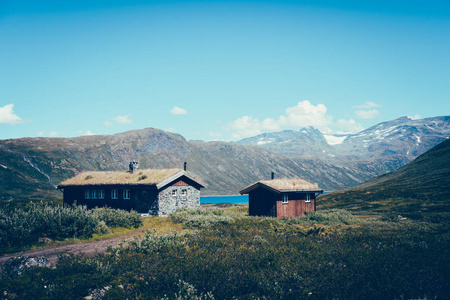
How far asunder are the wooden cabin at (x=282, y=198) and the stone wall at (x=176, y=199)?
24.1 feet

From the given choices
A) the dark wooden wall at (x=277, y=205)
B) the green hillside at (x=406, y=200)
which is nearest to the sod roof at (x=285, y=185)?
the dark wooden wall at (x=277, y=205)

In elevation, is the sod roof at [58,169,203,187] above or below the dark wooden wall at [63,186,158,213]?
above

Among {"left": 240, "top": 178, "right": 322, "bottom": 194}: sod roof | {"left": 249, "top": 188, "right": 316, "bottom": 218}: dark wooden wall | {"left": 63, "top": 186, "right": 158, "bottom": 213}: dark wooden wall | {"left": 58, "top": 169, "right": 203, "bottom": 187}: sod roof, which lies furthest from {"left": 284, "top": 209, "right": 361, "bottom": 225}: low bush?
{"left": 63, "top": 186, "right": 158, "bottom": 213}: dark wooden wall

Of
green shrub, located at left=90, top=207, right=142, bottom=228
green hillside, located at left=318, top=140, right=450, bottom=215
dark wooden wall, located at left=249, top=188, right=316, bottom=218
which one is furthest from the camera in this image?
green hillside, located at left=318, top=140, right=450, bottom=215

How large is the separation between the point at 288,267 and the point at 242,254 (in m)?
2.55

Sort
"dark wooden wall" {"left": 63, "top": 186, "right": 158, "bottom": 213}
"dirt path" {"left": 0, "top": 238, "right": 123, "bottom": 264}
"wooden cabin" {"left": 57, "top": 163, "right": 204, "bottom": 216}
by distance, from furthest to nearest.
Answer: "dark wooden wall" {"left": 63, "top": 186, "right": 158, "bottom": 213} < "wooden cabin" {"left": 57, "top": 163, "right": 204, "bottom": 216} < "dirt path" {"left": 0, "top": 238, "right": 123, "bottom": 264}

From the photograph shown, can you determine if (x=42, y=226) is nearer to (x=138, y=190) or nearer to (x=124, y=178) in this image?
(x=138, y=190)

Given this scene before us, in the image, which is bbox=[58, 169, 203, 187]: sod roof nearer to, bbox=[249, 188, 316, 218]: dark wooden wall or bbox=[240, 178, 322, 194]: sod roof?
bbox=[249, 188, 316, 218]: dark wooden wall

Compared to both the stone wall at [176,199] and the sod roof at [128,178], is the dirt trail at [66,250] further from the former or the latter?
the sod roof at [128,178]

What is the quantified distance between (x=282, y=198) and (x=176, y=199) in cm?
1351

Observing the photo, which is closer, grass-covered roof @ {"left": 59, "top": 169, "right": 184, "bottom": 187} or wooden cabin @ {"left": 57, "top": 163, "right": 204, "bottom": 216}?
wooden cabin @ {"left": 57, "top": 163, "right": 204, "bottom": 216}

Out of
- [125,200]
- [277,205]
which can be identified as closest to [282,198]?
[277,205]

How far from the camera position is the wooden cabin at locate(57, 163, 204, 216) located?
1483 inches

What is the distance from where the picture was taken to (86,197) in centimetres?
4172
